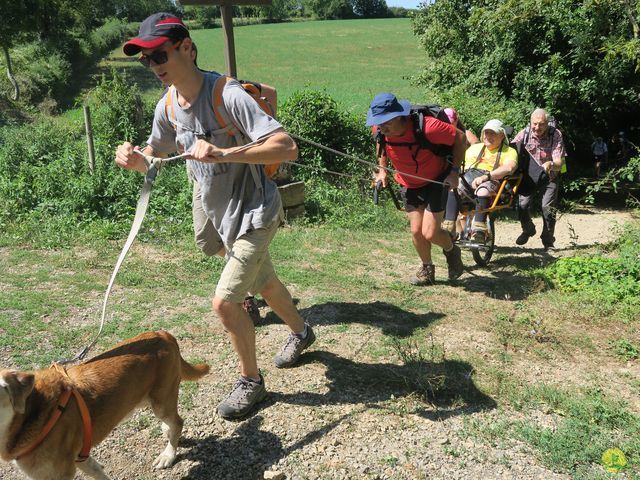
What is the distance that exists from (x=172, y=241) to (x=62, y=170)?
8.24ft

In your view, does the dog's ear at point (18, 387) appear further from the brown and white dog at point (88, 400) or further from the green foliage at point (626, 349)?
the green foliage at point (626, 349)

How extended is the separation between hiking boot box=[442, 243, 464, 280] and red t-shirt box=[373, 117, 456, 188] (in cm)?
91

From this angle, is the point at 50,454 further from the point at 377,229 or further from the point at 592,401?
the point at 377,229

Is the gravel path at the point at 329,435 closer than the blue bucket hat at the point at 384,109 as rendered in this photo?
Yes

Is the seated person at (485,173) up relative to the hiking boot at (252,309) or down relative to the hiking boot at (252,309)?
up

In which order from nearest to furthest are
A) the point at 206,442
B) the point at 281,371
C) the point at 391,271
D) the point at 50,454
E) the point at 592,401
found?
1. the point at 50,454
2. the point at 206,442
3. the point at 592,401
4. the point at 281,371
5. the point at 391,271

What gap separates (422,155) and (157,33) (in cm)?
315

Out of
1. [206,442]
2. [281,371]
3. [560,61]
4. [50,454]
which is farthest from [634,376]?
[560,61]

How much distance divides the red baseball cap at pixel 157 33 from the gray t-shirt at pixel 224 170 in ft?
1.01

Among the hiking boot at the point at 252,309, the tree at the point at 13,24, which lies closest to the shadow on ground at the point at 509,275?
the hiking boot at the point at 252,309

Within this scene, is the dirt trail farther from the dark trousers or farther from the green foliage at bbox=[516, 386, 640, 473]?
the green foliage at bbox=[516, 386, 640, 473]

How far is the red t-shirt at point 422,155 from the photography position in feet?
17.2

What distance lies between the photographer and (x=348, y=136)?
10.1 metres

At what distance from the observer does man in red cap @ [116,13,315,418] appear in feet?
9.65
